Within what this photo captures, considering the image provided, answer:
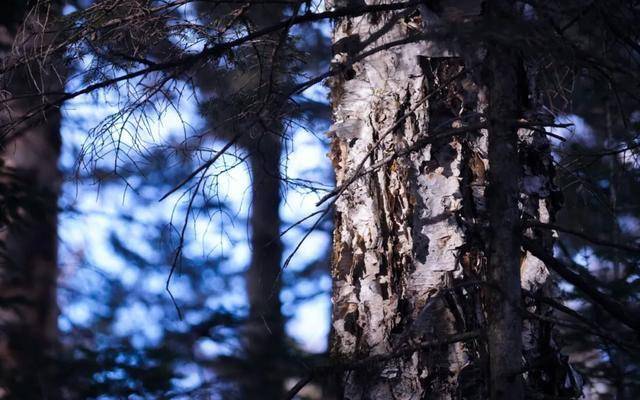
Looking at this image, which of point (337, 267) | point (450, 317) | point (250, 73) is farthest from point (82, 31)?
point (450, 317)

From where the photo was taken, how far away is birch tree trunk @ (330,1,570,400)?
333 cm

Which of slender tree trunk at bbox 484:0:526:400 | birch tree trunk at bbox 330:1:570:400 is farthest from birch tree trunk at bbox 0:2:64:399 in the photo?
slender tree trunk at bbox 484:0:526:400

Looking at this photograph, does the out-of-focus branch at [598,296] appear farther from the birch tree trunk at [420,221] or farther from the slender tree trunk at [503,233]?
the birch tree trunk at [420,221]

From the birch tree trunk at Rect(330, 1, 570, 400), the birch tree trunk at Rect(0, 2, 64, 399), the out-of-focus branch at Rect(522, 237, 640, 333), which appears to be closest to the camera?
the out-of-focus branch at Rect(522, 237, 640, 333)

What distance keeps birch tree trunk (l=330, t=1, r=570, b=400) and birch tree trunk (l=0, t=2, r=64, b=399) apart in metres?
1.59

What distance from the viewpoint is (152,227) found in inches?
420

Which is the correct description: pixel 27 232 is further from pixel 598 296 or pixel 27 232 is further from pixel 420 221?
pixel 598 296

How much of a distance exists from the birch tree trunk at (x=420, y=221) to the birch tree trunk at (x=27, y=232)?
1.59 meters

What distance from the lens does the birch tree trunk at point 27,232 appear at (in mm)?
4695

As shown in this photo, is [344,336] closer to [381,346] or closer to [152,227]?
[381,346]

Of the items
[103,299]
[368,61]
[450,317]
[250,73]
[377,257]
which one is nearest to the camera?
[450,317]

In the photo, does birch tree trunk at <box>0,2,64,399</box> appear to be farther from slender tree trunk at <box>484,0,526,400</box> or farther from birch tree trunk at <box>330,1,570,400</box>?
slender tree trunk at <box>484,0,526,400</box>

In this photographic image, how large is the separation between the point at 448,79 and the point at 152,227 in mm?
7750

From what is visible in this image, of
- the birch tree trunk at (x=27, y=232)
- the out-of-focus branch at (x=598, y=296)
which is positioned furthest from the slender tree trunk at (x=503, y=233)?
the birch tree trunk at (x=27, y=232)
